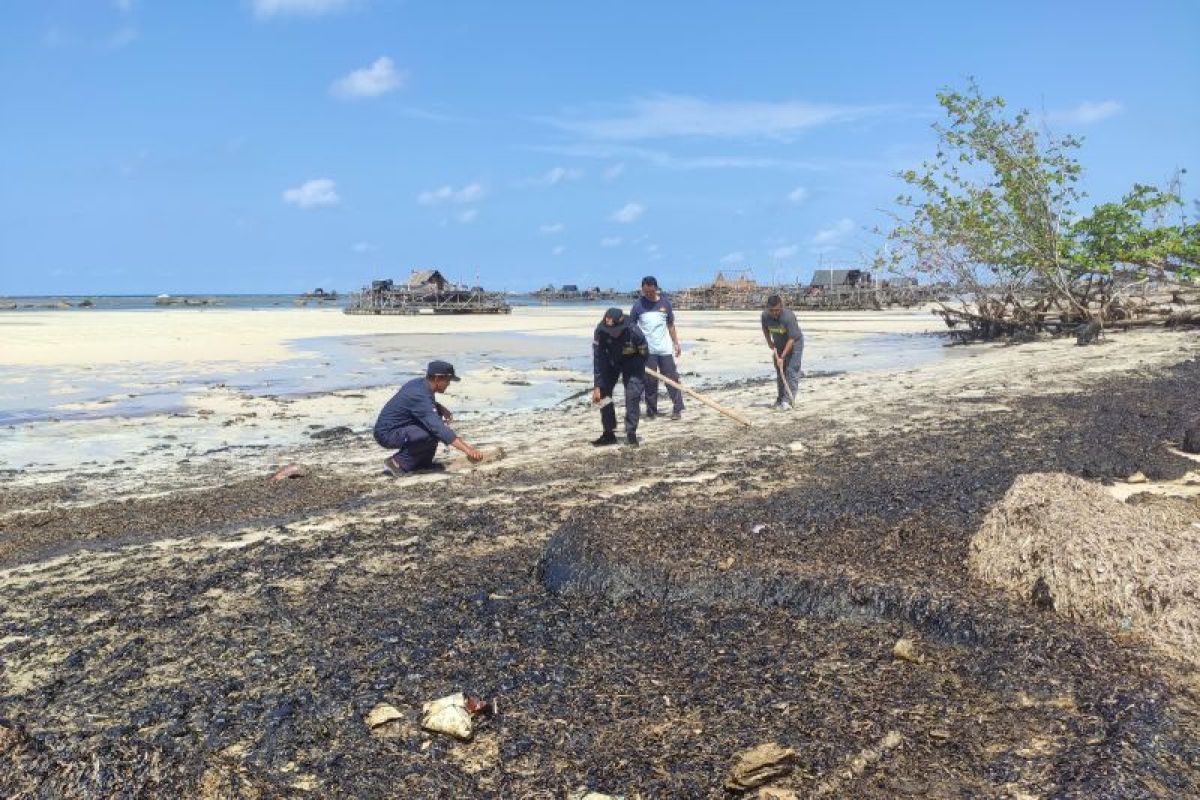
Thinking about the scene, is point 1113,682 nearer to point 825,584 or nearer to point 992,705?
point 992,705

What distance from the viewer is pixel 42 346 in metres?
21.3

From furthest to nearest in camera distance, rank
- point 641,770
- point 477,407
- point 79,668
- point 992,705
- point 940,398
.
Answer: point 477,407 < point 940,398 < point 79,668 < point 992,705 < point 641,770

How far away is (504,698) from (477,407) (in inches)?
370

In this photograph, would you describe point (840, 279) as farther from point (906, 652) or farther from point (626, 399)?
point (906, 652)

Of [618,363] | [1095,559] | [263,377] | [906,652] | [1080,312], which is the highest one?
[1080,312]

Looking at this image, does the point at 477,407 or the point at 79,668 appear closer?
the point at 79,668

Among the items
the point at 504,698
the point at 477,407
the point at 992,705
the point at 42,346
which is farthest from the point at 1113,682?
the point at 42,346

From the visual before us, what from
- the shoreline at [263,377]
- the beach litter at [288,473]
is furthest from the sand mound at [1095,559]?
the shoreline at [263,377]

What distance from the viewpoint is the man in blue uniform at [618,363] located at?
8.38m

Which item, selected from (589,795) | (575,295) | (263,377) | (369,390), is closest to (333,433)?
(369,390)

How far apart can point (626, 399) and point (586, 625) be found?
4.79 metres

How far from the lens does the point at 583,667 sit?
3.29 m

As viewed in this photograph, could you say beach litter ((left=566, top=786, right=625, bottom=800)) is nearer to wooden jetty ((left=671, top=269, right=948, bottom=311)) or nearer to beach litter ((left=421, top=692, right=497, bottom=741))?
beach litter ((left=421, top=692, right=497, bottom=741))

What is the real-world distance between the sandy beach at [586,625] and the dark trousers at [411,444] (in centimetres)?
27
